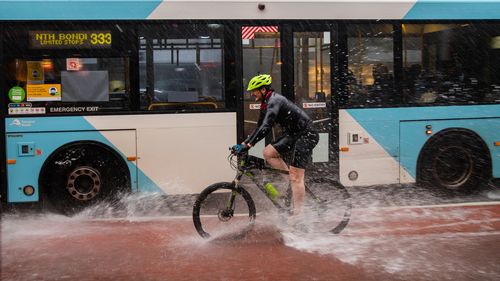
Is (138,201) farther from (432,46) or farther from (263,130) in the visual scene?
(432,46)

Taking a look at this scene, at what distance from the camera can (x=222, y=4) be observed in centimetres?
797

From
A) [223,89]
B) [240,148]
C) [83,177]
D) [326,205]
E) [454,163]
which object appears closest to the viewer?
[240,148]

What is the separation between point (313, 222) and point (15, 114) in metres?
4.22

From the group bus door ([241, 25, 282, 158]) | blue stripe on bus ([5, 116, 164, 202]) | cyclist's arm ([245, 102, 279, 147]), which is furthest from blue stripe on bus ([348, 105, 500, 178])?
blue stripe on bus ([5, 116, 164, 202])

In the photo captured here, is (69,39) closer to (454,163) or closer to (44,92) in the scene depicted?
(44,92)

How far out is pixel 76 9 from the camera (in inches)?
300

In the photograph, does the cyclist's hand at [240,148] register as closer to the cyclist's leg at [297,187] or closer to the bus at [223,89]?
the cyclist's leg at [297,187]

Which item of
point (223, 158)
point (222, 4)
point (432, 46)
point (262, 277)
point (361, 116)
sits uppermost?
point (222, 4)

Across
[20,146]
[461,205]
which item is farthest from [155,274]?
[461,205]

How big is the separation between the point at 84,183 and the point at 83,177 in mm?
86

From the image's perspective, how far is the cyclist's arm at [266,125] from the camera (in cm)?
602

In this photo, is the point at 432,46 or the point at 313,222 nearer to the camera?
the point at 313,222

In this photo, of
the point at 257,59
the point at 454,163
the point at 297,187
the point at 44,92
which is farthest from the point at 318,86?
the point at 44,92

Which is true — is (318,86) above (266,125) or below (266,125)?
above
